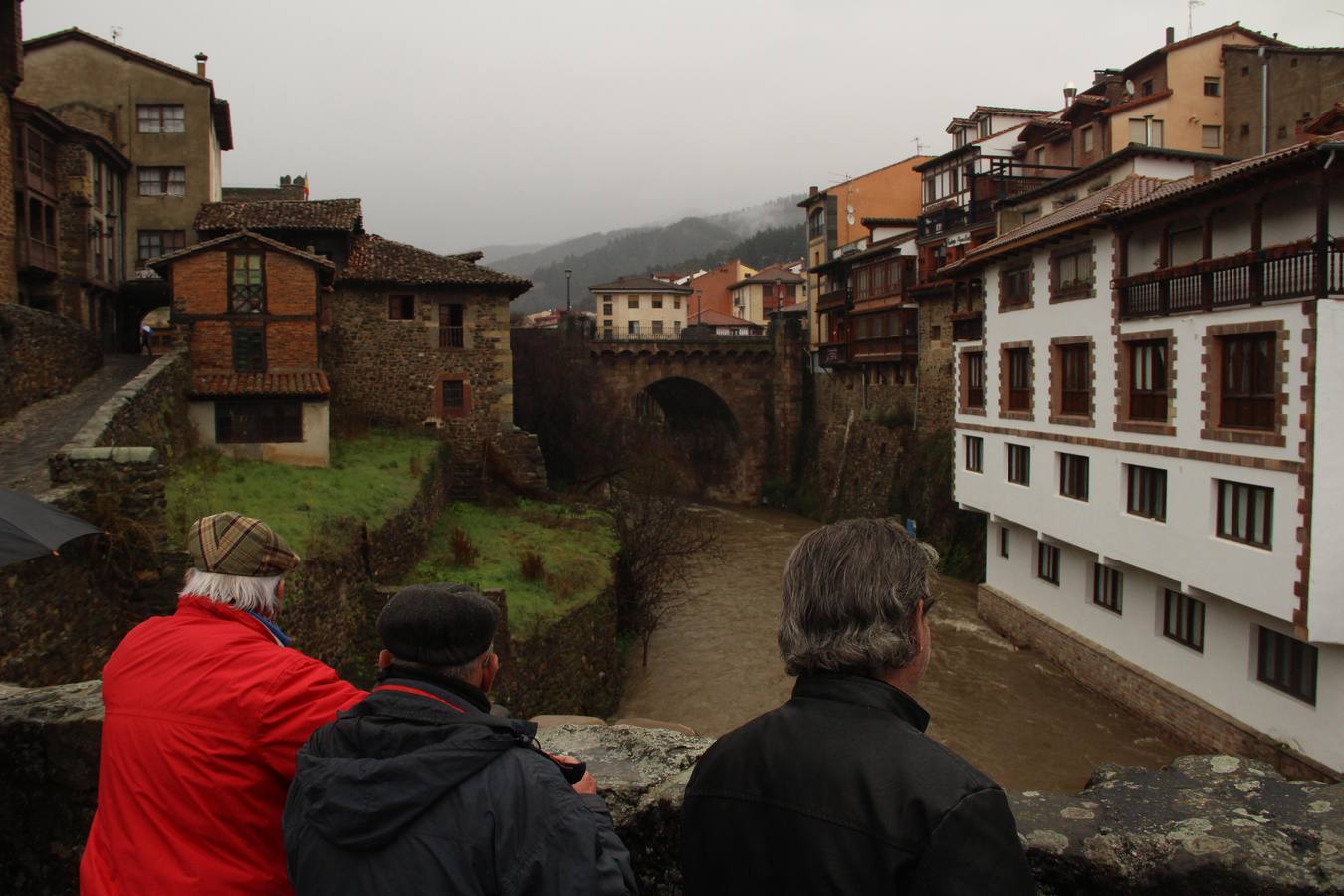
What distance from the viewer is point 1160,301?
16.9m

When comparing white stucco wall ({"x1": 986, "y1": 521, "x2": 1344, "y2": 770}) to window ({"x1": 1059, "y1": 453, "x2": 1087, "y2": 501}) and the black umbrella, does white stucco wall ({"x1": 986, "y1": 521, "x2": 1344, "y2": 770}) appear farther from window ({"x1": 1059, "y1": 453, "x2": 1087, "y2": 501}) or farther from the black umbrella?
the black umbrella

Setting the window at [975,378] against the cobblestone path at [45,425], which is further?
the window at [975,378]

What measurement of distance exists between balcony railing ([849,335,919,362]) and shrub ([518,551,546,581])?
2187 centimetres

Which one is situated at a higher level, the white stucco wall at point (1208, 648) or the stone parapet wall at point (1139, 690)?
the white stucco wall at point (1208, 648)

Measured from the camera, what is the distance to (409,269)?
88.8 feet

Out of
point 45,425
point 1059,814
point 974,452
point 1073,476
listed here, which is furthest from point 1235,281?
point 45,425

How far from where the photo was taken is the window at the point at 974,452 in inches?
968

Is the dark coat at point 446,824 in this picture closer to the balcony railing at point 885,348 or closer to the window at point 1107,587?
the window at point 1107,587

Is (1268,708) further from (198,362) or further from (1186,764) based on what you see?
(198,362)

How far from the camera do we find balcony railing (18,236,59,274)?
75.7ft

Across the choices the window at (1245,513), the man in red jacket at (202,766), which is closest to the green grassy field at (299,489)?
the man in red jacket at (202,766)

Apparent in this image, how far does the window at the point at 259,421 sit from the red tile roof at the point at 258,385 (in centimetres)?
30

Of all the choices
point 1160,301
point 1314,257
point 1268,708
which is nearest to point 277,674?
point 1314,257

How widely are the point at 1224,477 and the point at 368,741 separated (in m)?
16.2
